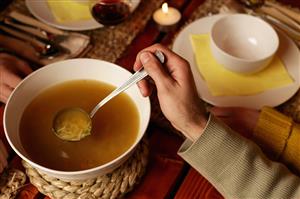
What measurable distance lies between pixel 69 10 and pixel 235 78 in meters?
0.46

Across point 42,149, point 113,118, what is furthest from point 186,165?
point 42,149

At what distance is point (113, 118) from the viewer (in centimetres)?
80

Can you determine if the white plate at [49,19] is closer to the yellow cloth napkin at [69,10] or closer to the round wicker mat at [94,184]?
the yellow cloth napkin at [69,10]

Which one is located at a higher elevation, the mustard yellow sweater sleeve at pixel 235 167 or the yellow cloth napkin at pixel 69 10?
A: the yellow cloth napkin at pixel 69 10

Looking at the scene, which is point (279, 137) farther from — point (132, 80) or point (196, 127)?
point (132, 80)

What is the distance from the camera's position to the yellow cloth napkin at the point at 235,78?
953 mm

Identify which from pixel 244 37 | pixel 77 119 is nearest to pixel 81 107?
pixel 77 119

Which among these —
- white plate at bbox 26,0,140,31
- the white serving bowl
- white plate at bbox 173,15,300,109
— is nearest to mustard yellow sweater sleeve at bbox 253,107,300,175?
white plate at bbox 173,15,300,109

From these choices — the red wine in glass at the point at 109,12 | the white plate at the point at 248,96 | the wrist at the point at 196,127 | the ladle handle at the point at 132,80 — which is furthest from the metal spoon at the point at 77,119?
the red wine in glass at the point at 109,12

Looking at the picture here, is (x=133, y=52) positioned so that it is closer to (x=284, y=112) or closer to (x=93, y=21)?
(x=93, y=21)

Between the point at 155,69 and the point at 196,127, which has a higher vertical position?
the point at 155,69

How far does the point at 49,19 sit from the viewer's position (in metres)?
1.07

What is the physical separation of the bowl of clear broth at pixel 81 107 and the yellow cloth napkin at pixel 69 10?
286 mm

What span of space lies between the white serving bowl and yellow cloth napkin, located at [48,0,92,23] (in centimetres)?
33
